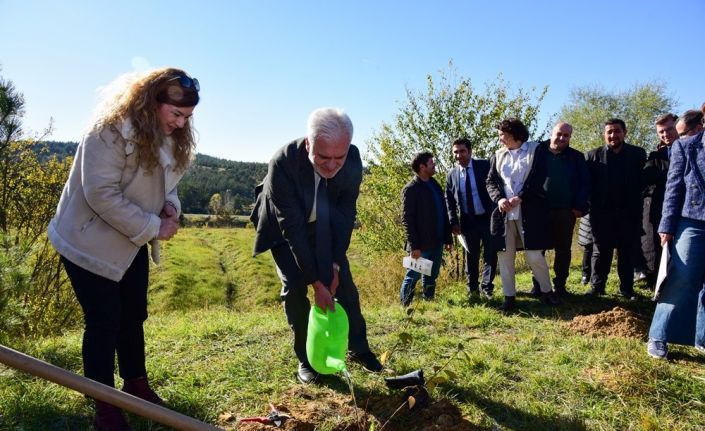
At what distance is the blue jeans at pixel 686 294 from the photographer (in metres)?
3.42

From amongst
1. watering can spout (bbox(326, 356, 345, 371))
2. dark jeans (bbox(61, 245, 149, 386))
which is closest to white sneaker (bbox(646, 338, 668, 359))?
watering can spout (bbox(326, 356, 345, 371))

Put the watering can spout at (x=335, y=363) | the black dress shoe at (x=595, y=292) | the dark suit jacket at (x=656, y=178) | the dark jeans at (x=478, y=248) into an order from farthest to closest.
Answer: the dark jeans at (x=478, y=248) → the black dress shoe at (x=595, y=292) → the dark suit jacket at (x=656, y=178) → the watering can spout at (x=335, y=363)

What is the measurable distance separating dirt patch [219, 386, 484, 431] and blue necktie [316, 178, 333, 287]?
2.45 ft

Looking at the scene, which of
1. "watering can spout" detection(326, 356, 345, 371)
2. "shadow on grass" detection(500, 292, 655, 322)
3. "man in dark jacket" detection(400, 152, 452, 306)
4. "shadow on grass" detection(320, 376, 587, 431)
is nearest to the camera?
"watering can spout" detection(326, 356, 345, 371)

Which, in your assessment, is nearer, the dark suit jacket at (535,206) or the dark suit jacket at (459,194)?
the dark suit jacket at (535,206)

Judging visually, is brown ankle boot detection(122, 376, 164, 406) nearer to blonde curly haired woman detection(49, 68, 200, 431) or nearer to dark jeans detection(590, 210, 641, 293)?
blonde curly haired woman detection(49, 68, 200, 431)

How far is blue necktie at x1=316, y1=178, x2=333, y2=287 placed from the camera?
296 cm

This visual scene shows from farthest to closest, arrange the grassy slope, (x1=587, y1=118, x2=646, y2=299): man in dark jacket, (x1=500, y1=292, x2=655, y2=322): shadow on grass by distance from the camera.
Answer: (x1=587, y1=118, x2=646, y2=299): man in dark jacket, (x1=500, y1=292, x2=655, y2=322): shadow on grass, the grassy slope

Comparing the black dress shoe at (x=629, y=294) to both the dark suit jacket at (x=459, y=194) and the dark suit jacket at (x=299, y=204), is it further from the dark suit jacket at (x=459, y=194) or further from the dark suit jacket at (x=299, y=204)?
the dark suit jacket at (x=299, y=204)

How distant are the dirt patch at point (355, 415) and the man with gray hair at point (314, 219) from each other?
1.05ft

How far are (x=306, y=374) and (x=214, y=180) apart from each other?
124502 millimetres

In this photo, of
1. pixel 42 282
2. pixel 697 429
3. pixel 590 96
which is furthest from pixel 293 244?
pixel 590 96

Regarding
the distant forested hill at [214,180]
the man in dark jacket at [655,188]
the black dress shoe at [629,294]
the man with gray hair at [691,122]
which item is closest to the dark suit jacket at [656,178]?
the man in dark jacket at [655,188]

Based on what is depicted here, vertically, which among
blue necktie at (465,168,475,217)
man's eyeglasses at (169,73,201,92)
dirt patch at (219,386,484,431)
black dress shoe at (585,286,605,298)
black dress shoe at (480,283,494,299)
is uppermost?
man's eyeglasses at (169,73,201,92)
